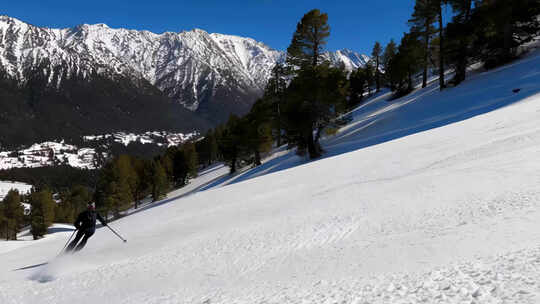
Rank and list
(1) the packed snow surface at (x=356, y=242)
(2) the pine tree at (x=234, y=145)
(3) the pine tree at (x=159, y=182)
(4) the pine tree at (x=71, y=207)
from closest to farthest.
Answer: (1) the packed snow surface at (x=356, y=242)
(2) the pine tree at (x=234, y=145)
(3) the pine tree at (x=159, y=182)
(4) the pine tree at (x=71, y=207)

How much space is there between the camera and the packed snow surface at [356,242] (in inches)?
158

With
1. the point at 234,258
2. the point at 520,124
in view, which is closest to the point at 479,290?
the point at 234,258

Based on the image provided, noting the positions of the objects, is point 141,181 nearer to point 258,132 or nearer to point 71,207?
point 71,207

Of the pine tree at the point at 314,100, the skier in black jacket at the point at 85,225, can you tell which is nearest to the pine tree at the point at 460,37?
the pine tree at the point at 314,100

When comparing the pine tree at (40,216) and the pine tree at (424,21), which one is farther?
the pine tree at (40,216)

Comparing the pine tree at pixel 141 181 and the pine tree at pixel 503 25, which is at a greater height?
the pine tree at pixel 503 25

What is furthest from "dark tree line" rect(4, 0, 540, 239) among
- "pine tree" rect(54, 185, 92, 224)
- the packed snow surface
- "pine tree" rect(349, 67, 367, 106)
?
"pine tree" rect(349, 67, 367, 106)

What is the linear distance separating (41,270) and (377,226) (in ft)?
32.0

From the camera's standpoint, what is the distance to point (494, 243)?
177 inches

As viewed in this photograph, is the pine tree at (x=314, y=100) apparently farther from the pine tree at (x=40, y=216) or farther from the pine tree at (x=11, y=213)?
the pine tree at (x=11, y=213)

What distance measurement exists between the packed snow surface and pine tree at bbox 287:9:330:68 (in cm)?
1395

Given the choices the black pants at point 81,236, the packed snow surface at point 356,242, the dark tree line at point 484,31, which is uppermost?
the dark tree line at point 484,31

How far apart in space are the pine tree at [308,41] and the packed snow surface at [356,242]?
14.0 m

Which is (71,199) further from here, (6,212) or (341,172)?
(341,172)
